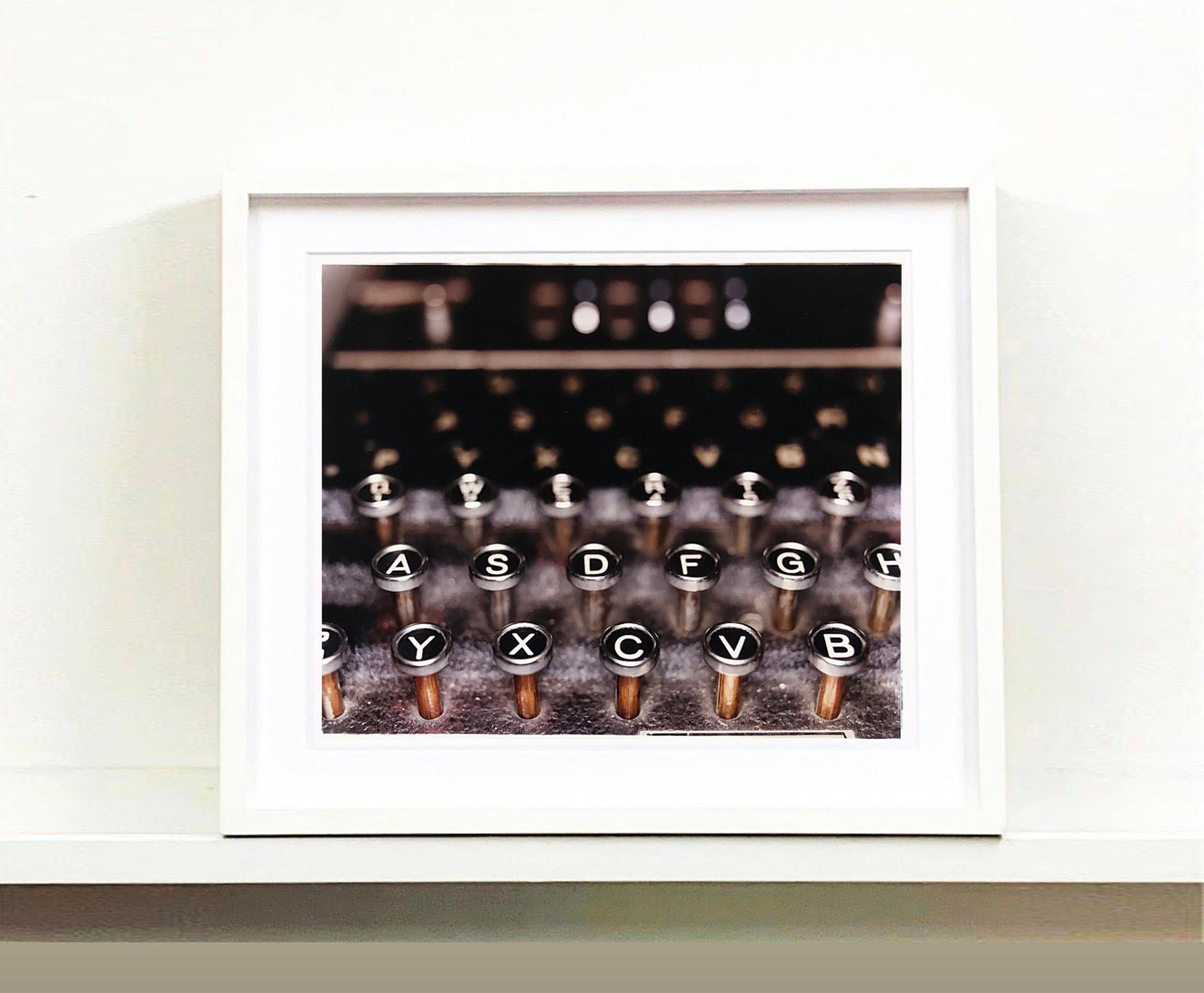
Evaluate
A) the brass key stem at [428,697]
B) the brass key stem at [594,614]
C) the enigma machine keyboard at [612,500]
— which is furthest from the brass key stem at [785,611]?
the brass key stem at [428,697]

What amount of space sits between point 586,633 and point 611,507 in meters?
0.08

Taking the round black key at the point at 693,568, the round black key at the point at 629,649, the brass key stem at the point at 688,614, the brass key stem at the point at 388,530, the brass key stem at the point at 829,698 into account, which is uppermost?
the brass key stem at the point at 388,530

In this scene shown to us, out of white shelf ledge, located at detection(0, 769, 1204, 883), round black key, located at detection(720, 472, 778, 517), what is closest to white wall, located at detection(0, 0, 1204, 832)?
white shelf ledge, located at detection(0, 769, 1204, 883)

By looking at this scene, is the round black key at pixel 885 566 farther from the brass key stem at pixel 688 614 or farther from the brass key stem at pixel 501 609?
the brass key stem at pixel 501 609

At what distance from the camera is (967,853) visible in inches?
22.0

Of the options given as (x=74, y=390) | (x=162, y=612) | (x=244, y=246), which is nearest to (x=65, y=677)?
(x=162, y=612)

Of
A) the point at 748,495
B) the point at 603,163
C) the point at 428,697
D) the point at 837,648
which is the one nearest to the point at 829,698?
the point at 837,648

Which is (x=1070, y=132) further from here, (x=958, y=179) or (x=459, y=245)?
(x=459, y=245)

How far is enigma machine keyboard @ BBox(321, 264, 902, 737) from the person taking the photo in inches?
23.0

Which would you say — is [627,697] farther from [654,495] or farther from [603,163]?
[603,163]

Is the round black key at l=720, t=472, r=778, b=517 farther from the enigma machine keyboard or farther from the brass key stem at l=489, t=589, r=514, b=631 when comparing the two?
the brass key stem at l=489, t=589, r=514, b=631

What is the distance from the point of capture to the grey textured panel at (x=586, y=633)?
59cm

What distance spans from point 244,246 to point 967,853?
538mm

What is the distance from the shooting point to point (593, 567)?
604 millimetres
